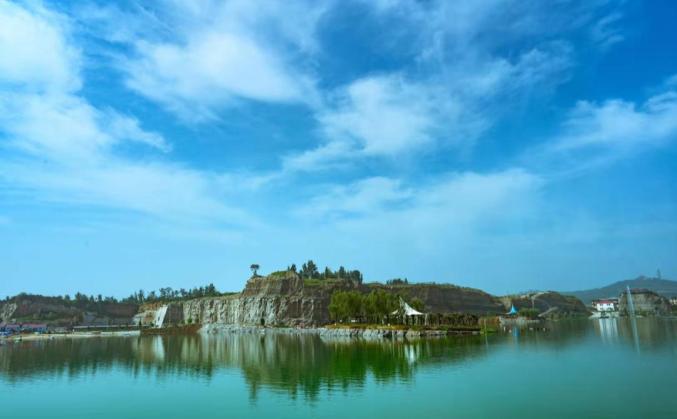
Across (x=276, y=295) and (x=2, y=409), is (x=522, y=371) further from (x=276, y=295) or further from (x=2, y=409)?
(x=276, y=295)

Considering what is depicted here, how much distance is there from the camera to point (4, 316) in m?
186

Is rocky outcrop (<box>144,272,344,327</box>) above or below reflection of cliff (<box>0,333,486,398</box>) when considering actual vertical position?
above

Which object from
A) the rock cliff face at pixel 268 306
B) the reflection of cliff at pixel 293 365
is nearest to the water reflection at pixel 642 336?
the reflection of cliff at pixel 293 365

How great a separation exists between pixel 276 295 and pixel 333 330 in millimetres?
54394

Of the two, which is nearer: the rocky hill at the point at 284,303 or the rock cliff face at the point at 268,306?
the rock cliff face at the point at 268,306

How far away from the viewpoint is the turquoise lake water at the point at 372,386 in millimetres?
21406

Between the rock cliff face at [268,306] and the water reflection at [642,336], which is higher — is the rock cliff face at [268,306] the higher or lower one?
the higher one

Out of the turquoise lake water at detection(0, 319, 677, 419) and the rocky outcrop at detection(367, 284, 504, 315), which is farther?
the rocky outcrop at detection(367, 284, 504, 315)

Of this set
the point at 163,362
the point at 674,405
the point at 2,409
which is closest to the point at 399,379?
the point at 674,405

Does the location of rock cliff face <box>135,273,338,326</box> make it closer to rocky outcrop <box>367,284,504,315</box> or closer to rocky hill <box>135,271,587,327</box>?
rocky hill <box>135,271,587,327</box>

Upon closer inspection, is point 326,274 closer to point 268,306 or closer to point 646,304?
point 268,306

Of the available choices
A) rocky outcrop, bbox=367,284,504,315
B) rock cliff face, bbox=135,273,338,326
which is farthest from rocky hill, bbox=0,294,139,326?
rocky outcrop, bbox=367,284,504,315

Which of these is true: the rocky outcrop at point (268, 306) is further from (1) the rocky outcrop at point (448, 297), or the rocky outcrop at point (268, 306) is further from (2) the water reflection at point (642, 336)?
(2) the water reflection at point (642, 336)

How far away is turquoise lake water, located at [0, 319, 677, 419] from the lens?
21406mm
